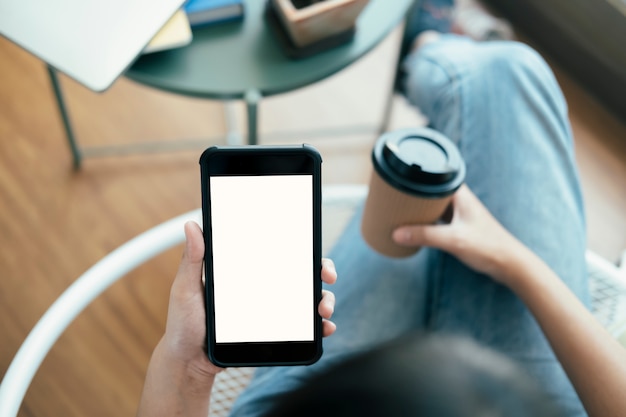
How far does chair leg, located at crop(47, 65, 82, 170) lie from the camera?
0.94 m

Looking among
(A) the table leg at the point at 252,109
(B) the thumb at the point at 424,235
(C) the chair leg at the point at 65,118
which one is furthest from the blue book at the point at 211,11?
(B) the thumb at the point at 424,235

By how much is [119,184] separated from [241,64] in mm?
471

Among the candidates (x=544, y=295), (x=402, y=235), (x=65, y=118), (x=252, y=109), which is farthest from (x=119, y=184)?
(x=544, y=295)

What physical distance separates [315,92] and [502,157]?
632 mm

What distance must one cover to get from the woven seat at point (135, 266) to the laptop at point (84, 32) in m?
0.19

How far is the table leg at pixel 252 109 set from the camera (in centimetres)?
80

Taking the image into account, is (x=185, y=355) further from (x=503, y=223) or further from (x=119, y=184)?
(x=119, y=184)

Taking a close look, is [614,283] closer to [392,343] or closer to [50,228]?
[392,343]

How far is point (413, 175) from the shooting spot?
60 cm

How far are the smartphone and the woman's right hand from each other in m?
0.19

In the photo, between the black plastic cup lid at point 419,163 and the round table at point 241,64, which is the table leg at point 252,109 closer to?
the round table at point 241,64

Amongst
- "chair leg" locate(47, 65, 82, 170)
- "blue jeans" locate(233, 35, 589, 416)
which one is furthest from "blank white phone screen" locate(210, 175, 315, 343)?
"chair leg" locate(47, 65, 82, 170)

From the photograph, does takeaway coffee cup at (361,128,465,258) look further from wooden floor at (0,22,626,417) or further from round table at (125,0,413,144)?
wooden floor at (0,22,626,417)

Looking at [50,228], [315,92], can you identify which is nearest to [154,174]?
[50,228]
